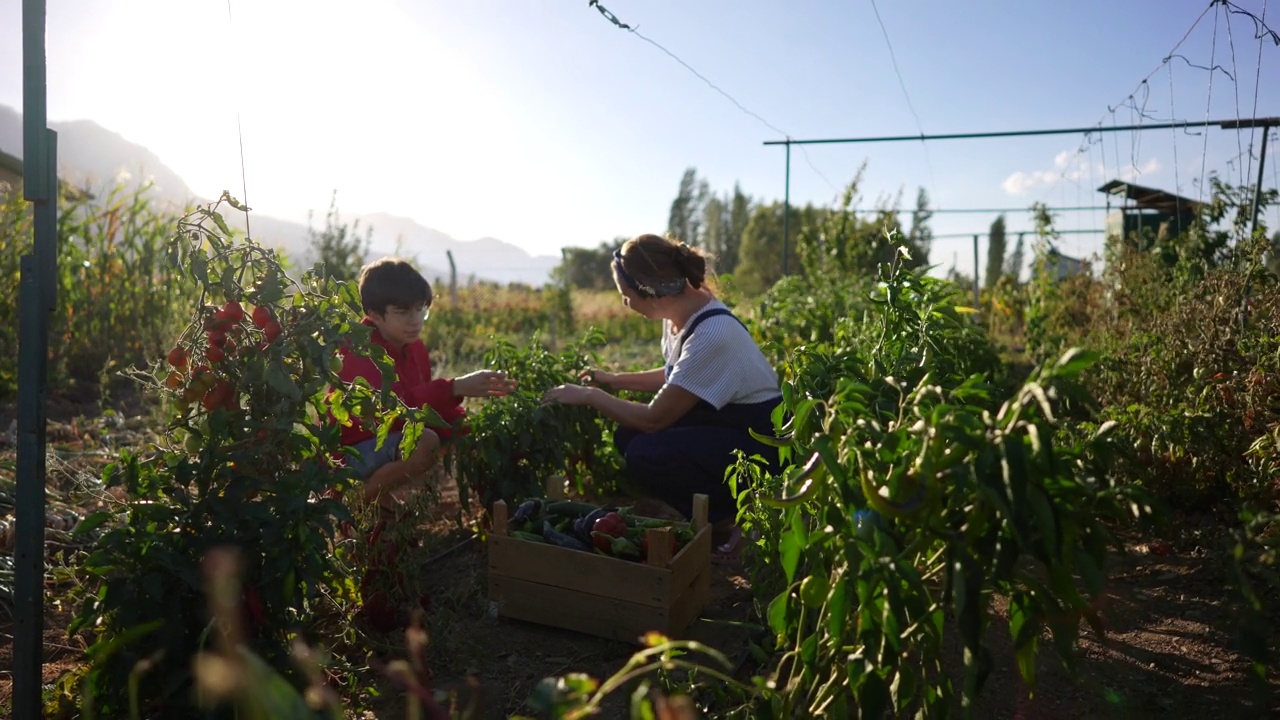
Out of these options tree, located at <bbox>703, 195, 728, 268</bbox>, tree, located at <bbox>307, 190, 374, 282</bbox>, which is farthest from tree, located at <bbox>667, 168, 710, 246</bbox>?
tree, located at <bbox>307, 190, 374, 282</bbox>

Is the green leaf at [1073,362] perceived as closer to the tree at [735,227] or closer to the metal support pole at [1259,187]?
the metal support pole at [1259,187]

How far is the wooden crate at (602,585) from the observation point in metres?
2.41

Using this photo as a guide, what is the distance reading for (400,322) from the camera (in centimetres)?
294

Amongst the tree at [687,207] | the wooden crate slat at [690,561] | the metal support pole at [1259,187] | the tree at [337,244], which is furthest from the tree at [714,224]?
the wooden crate slat at [690,561]

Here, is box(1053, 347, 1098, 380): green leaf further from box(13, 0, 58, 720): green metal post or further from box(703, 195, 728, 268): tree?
box(703, 195, 728, 268): tree

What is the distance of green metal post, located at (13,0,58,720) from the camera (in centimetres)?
172

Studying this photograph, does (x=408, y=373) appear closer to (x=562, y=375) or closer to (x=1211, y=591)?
(x=562, y=375)

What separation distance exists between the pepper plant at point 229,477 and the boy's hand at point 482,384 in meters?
1.01

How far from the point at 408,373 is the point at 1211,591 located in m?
2.70

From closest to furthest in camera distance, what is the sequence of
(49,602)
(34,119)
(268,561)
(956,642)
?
1. (34,119)
2. (268,561)
3. (956,642)
4. (49,602)

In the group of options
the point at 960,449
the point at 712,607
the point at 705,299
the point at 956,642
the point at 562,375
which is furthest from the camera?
the point at 562,375

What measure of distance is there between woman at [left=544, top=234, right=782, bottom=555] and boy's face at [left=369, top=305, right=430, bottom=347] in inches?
21.6

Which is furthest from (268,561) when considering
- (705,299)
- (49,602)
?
(705,299)

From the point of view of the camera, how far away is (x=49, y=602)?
2.57 metres
